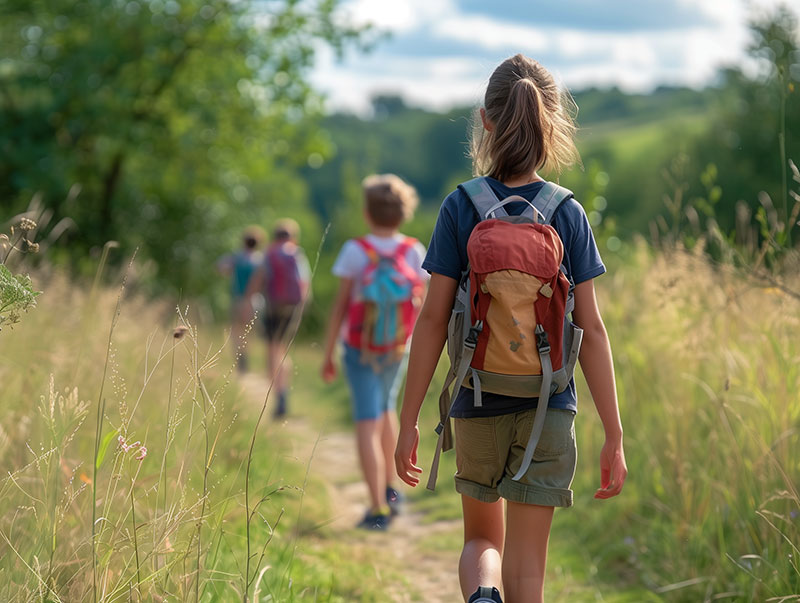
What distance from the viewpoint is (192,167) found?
14656mm

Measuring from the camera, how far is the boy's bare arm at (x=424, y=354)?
8.39ft

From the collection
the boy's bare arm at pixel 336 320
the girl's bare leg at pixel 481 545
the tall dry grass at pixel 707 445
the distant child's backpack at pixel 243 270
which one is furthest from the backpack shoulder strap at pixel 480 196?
the distant child's backpack at pixel 243 270

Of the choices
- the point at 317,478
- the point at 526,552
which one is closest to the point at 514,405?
the point at 526,552

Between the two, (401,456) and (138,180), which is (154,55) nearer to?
(138,180)

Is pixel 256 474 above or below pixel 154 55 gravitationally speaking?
below

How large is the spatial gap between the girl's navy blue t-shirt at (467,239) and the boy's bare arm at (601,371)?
0.07m

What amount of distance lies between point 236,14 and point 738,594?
13.1 metres

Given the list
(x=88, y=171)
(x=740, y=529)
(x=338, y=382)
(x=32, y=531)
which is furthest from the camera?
(x=88, y=171)

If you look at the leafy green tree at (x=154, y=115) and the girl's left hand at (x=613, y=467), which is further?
the leafy green tree at (x=154, y=115)

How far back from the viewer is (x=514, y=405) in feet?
8.29

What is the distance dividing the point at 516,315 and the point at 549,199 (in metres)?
0.40

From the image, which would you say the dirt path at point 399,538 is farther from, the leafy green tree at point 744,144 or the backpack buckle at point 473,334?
the leafy green tree at point 744,144

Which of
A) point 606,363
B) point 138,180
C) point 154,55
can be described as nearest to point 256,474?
point 606,363

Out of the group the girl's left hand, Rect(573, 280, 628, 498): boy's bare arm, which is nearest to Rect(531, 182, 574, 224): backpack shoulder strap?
Rect(573, 280, 628, 498): boy's bare arm
